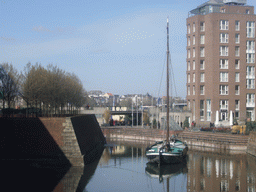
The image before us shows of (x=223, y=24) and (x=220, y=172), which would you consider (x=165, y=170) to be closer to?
(x=220, y=172)

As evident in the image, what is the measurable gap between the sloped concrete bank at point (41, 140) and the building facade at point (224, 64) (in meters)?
41.0

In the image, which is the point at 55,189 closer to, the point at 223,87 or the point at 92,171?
the point at 92,171

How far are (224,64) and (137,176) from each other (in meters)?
43.1

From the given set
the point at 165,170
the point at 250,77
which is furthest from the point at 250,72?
the point at 165,170

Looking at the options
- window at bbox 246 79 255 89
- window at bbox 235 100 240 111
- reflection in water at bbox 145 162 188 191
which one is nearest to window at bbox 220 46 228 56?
window at bbox 246 79 255 89

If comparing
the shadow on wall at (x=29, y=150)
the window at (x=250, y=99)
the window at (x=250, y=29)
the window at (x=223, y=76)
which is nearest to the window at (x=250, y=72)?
the window at (x=250, y=99)

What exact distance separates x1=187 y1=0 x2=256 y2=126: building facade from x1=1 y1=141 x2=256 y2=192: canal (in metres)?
29.4

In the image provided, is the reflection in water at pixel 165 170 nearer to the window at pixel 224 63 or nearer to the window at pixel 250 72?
the window at pixel 224 63

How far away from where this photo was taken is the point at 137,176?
116 ft

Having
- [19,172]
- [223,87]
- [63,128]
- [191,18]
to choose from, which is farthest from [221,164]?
[191,18]

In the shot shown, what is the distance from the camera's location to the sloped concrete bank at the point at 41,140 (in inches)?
1412

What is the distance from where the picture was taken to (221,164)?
130 feet

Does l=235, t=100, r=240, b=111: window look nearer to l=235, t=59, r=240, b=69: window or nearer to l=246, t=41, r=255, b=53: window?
l=235, t=59, r=240, b=69: window

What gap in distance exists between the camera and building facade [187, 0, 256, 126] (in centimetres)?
7206
